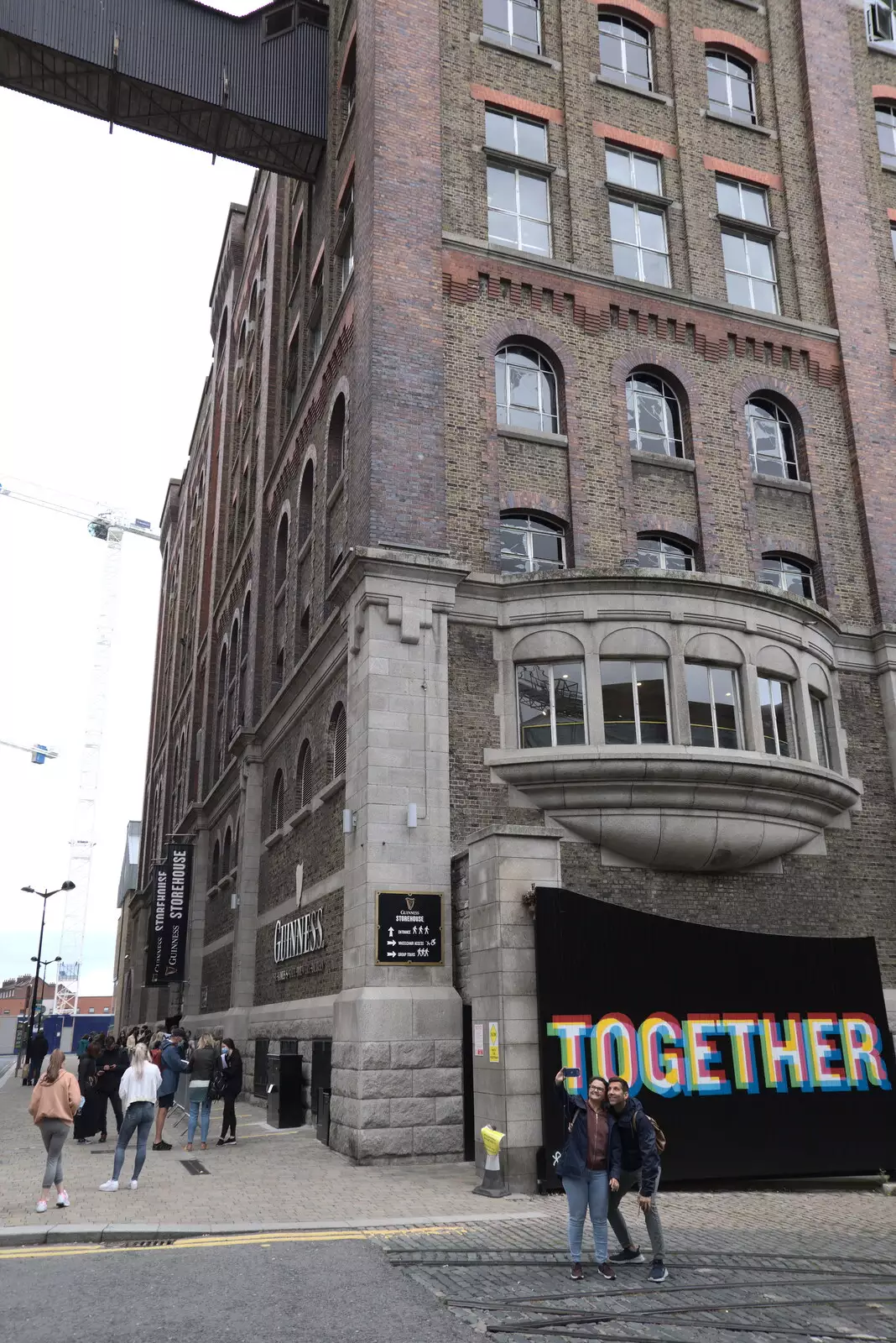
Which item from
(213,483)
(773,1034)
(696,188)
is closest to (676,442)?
(696,188)

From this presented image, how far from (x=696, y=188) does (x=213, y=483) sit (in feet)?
94.4

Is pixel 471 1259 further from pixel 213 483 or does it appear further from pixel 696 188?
pixel 213 483

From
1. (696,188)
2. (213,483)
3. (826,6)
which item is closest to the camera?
(696,188)

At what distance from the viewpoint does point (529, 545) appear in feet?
68.0

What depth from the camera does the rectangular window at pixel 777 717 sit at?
64.0 feet

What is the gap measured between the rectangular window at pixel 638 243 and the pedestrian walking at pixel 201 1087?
17612 millimetres

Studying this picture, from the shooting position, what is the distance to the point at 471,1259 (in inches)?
377

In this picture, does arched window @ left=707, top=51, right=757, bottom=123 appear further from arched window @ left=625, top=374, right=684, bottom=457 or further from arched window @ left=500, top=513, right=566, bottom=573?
arched window @ left=500, top=513, right=566, bottom=573

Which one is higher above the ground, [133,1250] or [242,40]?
[242,40]

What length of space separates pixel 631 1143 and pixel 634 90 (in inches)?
915

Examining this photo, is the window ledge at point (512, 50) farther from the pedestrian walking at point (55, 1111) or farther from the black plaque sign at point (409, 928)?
the pedestrian walking at point (55, 1111)

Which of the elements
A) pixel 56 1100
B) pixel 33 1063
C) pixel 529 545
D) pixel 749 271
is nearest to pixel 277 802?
pixel 529 545

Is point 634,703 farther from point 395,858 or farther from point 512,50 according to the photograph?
point 512,50

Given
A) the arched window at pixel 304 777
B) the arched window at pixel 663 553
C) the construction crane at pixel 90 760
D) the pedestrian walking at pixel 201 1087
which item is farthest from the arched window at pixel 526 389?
the construction crane at pixel 90 760
